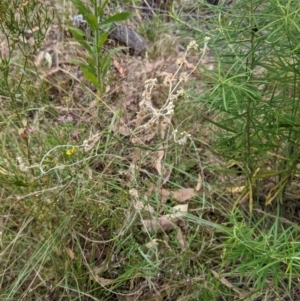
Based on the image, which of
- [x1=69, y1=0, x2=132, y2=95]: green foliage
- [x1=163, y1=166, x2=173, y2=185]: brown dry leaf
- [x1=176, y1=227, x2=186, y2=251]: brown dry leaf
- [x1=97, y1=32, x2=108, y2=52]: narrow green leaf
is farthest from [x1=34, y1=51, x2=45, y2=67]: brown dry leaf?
[x1=176, y1=227, x2=186, y2=251]: brown dry leaf

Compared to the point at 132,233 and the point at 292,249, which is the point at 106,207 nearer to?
the point at 132,233

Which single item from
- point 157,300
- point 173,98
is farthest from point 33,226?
point 173,98

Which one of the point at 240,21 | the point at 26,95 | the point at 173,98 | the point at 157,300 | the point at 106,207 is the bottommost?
the point at 157,300

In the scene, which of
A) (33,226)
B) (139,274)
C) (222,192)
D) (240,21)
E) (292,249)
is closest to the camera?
(292,249)

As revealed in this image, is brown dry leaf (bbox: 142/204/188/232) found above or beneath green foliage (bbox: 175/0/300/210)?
beneath

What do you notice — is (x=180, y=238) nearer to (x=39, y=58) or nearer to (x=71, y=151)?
(x=71, y=151)

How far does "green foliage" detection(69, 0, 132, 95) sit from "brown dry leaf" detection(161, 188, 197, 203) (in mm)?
448

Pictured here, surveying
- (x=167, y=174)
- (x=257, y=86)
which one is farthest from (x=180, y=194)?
(x=257, y=86)

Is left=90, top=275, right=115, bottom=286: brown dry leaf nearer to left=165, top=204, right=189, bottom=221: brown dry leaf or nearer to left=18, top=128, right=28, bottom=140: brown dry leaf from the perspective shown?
left=165, top=204, right=189, bottom=221: brown dry leaf

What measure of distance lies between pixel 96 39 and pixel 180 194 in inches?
25.1

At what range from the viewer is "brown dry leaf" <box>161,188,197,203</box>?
7.39 ft

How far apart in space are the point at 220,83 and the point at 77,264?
0.77m

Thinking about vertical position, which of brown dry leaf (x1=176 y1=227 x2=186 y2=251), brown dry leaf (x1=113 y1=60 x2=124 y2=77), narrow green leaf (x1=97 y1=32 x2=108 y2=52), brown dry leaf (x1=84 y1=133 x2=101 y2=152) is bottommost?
brown dry leaf (x1=176 y1=227 x2=186 y2=251)

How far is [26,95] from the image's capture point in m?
Answer: 2.19
